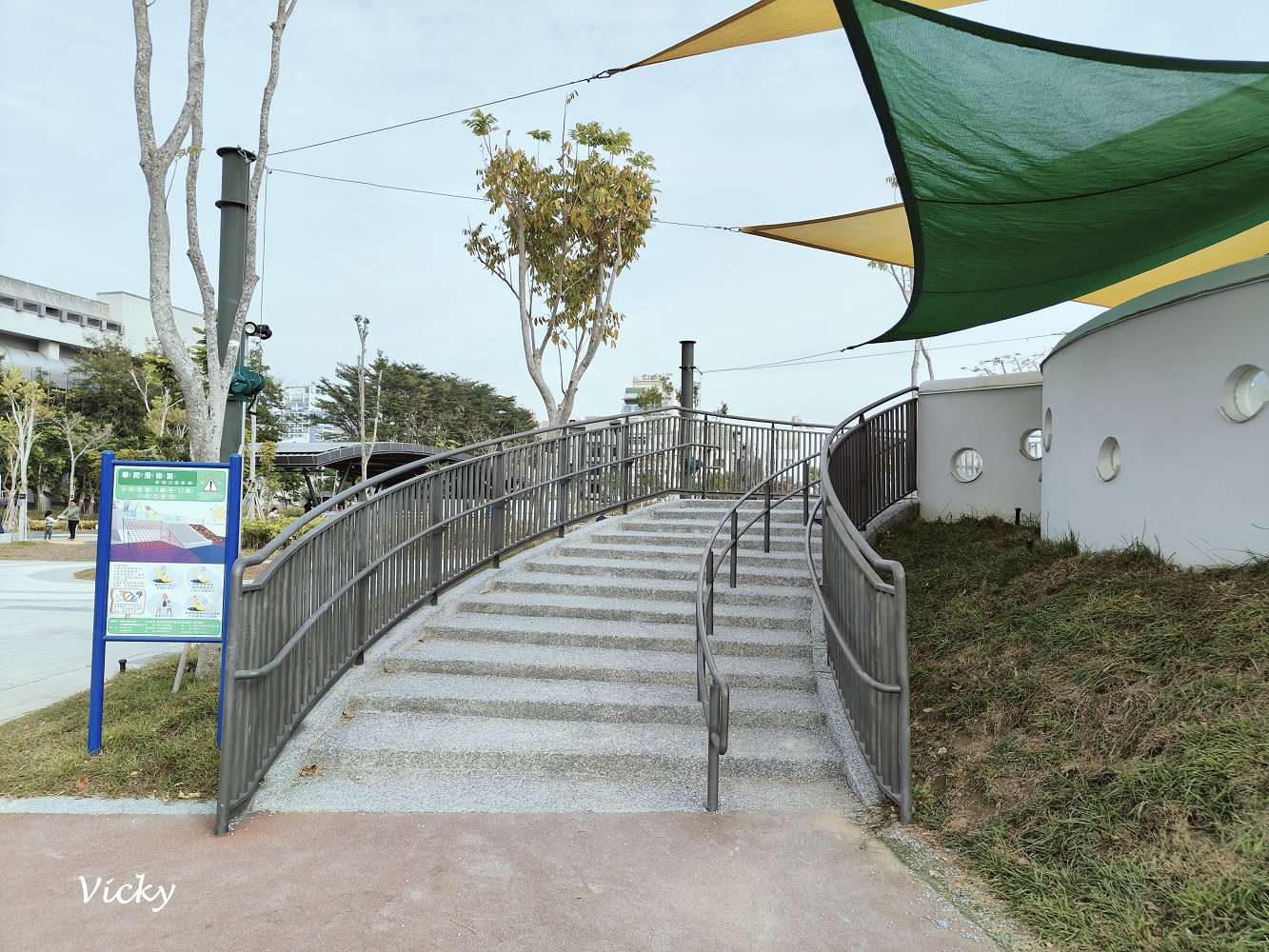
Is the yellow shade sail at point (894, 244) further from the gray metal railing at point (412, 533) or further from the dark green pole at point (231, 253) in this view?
the dark green pole at point (231, 253)

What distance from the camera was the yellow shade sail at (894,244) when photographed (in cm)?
778

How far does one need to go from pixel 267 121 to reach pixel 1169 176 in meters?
5.79

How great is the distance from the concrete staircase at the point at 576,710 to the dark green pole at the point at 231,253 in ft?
6.90

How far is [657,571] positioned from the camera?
7605mm

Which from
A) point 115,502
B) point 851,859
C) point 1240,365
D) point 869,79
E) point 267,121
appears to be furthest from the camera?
point 267,121

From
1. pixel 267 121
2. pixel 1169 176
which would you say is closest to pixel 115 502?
pixel 267 121

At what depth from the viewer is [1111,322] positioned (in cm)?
547

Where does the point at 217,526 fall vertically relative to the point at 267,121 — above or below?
below

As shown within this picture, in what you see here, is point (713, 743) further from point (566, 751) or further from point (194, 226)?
point (194, 226)

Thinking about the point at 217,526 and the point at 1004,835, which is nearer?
the point at 1004,835

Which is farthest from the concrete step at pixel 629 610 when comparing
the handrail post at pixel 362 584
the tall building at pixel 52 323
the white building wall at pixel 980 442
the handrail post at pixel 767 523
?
the tall building at pixel 52 323

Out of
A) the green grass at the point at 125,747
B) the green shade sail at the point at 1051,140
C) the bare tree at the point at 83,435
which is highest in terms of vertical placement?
the bare tree at the point at 83,435

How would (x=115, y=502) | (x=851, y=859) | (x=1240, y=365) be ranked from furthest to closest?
(x=115, y=502) < (x=1240, y=365) < (x=851, y=859)

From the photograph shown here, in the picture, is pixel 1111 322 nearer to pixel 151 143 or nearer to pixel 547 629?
pixel 547 629
